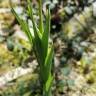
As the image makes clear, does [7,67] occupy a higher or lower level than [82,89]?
higher

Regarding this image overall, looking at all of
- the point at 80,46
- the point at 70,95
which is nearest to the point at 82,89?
the point at 70,95

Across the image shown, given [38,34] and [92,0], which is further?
[92,0]

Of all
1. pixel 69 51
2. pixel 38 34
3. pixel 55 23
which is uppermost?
pixel 38 34

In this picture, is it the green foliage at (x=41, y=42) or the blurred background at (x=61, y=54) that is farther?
the blurred background at (x=61, y=54)

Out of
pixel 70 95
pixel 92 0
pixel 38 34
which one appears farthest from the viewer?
pixel 92 0

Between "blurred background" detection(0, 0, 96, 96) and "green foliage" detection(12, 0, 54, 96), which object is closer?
"green foliage" detection(12, 0, 54, 96)

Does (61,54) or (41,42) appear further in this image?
(61,54)

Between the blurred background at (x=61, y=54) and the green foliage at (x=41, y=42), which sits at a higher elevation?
the green foliage at (x=41, y=42)

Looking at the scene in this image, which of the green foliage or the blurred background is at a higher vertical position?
the green foliage

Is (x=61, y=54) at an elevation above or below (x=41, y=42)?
below

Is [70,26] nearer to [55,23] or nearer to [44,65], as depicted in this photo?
[55,23]

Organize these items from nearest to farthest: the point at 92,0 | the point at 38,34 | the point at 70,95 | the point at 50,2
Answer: the point at 38,34
the point at 70,95
the point at 50,2
the point at 92,0
